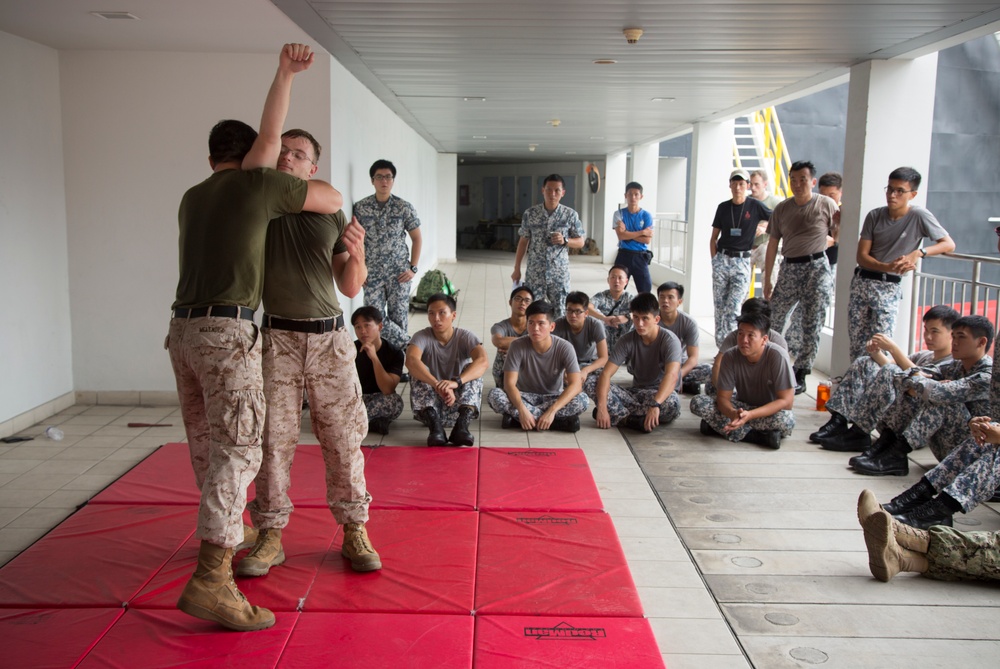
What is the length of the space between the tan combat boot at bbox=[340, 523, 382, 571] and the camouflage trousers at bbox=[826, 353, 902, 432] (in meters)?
3.44

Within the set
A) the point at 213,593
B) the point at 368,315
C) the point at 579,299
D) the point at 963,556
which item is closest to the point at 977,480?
the point at 963,556

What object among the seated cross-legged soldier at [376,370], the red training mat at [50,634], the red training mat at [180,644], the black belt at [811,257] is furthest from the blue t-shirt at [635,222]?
the red training mat at [50,634]

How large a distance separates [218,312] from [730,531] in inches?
109

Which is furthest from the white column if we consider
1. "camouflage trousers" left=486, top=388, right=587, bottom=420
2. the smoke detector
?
"camouflage trousers" left=486, top=388, right=587, bottom=420

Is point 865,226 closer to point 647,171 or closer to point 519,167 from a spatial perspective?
point 647,171

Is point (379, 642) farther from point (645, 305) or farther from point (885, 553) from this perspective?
point (645, 305)

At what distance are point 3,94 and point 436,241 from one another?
51.1 feet

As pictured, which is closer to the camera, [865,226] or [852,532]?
[852,532]

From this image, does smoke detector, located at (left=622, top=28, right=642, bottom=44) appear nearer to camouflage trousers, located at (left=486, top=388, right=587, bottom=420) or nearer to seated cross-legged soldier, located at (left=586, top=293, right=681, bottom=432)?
seated cross-legged soldier, located at (left=586, top=293, right=681, bottom=432)

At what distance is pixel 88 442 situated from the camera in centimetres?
584

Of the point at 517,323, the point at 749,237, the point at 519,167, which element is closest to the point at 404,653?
the point at 517,323

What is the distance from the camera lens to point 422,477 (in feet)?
16.7

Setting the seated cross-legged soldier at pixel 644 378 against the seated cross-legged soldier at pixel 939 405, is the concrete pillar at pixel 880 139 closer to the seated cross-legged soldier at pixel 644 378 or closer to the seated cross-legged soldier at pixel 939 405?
the seated cross-legged soldier at pixel 644 378

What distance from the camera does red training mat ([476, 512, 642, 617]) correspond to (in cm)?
346
